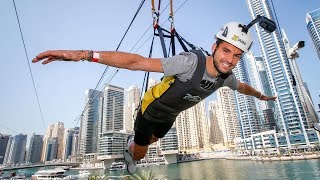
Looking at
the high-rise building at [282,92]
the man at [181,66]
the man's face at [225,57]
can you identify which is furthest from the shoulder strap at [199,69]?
the high-rise building at [282,92]

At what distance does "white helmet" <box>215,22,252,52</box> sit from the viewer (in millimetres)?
3539

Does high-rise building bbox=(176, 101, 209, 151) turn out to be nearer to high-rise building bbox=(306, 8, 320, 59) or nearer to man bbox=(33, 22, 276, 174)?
high-rise building bbox=(306, 8, 320, 59)

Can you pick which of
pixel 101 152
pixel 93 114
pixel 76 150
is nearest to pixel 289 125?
pixel 101 152

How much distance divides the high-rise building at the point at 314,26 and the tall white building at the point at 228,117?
70.8 metres

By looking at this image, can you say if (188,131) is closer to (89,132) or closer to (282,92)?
(282,92)

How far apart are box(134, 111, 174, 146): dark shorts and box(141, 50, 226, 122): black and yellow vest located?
0.27 metres

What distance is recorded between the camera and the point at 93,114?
17625 centimetres

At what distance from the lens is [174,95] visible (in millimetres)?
3781

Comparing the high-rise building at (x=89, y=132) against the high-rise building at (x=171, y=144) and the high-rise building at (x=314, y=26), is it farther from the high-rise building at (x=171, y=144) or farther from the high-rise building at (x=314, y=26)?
the high-rise building at (x=314, y=26)

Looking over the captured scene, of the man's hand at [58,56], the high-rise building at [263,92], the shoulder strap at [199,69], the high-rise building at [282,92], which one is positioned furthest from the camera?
the high-rise building at [263,92]

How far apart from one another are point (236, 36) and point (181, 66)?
1057mm

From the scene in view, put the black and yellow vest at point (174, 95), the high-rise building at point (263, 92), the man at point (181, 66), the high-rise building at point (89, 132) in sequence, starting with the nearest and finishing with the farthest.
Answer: the man at point (181, 66) < the black and yellow vest at point (174, 95) < the high-rise building at point (263, 92) < the high-rise building at point (89, 132)

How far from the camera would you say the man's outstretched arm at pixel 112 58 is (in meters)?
2.65

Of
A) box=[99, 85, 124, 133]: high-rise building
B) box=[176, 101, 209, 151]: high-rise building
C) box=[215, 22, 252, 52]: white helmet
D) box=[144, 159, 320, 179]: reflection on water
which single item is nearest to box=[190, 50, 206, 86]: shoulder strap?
box=[215, 22, 252, 52]: white helmet
